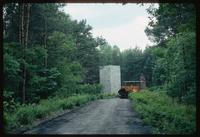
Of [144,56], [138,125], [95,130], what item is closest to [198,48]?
[95,130]

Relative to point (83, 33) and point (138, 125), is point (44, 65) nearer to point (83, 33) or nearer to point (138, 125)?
point (138, 125)

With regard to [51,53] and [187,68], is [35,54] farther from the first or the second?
[187,68]

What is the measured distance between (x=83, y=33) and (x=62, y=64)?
30.0 meters

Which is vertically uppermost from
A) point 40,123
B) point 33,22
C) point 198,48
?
point 33,22

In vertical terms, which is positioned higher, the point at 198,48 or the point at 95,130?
the point at 198,48

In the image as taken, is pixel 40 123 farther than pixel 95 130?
Yes

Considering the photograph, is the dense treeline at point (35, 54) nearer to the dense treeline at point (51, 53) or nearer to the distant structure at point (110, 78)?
the dense treeline at point (51, 53)

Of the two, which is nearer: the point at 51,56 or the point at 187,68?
the point at 187,68

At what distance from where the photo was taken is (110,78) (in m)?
71.2

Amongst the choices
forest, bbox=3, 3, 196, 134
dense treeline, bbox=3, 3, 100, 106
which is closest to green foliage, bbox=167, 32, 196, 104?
forest, bbox=3, 3, 196, 134

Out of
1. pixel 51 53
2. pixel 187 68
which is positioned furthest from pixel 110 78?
pixel 187 68

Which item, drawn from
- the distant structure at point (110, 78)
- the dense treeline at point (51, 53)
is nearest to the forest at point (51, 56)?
the dense treeline at point (51, 53)

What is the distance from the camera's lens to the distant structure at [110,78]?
230 ft

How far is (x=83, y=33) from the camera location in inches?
2532
